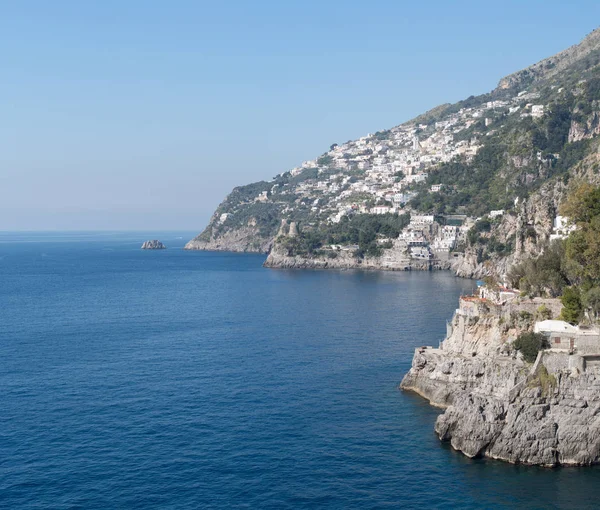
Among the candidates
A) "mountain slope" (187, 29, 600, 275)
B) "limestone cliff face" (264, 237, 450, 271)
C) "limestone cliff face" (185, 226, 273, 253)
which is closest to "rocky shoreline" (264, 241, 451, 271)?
"limestone cliff face" (264, 237, 450, 271)

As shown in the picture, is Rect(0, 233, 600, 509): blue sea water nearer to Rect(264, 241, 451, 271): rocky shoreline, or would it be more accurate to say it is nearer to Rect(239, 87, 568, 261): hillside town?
Rect(264, 241, 451, 271): rocky shoreline

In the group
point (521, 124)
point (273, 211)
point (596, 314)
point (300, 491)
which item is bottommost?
point (300, 491)

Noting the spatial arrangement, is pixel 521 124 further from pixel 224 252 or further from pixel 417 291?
pixel 224 252

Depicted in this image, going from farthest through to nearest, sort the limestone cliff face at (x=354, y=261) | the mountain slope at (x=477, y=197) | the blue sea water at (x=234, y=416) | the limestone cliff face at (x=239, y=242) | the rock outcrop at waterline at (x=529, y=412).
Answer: the limestone cliff face at (x=239, y=242) → the limestone cliff face at (x=354, y=261) → the mountain slope at (x=477, y=197) → the rock outcrop at waterline at (x=529, y=412) → the blue sea water at (x=234, y=416)

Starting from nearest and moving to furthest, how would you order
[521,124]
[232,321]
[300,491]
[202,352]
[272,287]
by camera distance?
[300,491], [202,352], [232,321], [272,287], [521,124]

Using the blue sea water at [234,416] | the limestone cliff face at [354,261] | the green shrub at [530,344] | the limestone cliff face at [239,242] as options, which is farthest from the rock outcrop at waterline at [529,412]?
the limestone cliff face at [239,242]

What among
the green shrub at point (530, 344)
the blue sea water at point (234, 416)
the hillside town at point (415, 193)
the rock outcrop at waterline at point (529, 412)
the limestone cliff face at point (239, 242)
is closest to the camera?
the blue sea water at point (234, 416)

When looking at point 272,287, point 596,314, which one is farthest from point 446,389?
point 272,287

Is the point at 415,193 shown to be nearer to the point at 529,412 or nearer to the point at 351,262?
the point at 351,262

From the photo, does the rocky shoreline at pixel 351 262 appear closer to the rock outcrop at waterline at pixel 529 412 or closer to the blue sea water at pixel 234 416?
the blue sea water at pixel 234 416
